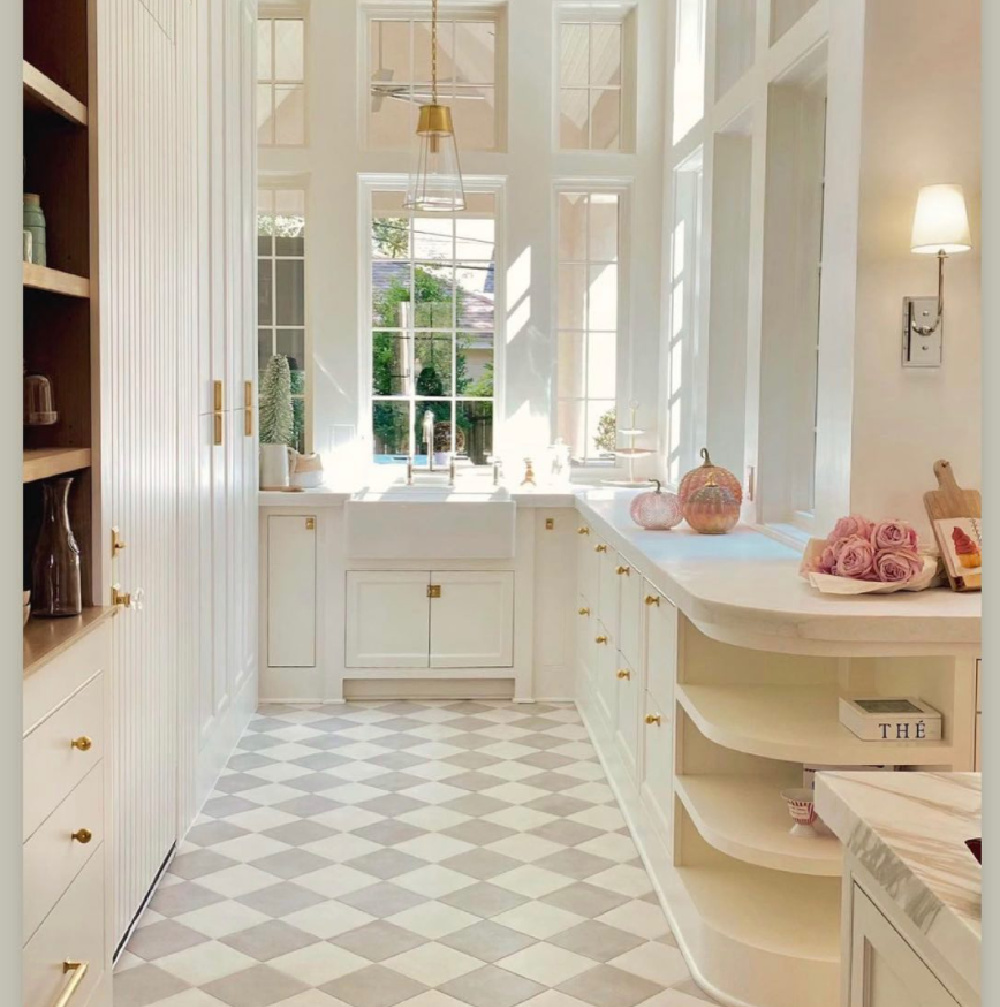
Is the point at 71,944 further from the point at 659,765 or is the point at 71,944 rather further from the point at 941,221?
the point at 941,221

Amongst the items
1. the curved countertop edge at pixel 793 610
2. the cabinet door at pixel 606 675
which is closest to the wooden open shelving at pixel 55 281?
the curved countertop edge at pixel 793 610

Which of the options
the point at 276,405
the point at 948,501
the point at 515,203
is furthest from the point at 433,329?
the point at 948,501

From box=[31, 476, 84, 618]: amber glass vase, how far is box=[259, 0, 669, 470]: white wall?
11.2 ft

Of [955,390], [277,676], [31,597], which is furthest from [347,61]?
[31,597]

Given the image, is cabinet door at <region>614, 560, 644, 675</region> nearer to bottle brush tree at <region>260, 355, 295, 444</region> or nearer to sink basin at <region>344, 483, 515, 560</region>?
sink basin at <region>344, 483, 515, 560</region>

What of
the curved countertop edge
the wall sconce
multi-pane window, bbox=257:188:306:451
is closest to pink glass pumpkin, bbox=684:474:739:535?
the curved countertop edge

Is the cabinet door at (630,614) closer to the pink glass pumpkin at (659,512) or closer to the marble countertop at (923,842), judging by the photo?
the pink glass pumpkin at (659,512)

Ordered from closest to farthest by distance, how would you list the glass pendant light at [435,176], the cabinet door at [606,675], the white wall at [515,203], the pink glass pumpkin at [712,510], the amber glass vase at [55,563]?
1. the amber glass vase at [55,563]
2. the pink glass pumpkin at [712,510]
3. the cabinet door at [606,675]
4. the glass pendant light at [435,176]
5. the white wall at [515,203]

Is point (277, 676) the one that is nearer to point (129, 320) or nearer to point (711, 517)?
point (711, 517)

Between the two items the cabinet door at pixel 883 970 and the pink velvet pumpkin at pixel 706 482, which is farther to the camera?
the pink velvet pumpkin at pixel 706 482

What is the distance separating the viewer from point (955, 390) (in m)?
3.17

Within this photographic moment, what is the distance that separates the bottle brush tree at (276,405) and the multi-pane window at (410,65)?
1.16 m

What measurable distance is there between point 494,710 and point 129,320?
291 centimetres

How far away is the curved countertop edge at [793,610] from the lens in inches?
98.3
